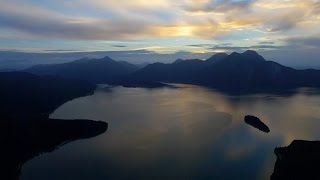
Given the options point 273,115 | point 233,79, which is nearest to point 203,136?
point 273,115

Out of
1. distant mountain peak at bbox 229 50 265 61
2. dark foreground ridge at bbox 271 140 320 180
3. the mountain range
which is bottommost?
the mountain range

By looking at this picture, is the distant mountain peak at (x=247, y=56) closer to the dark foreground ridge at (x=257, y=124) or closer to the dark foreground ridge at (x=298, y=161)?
the dark foreground ridge at (x=257, y=124)

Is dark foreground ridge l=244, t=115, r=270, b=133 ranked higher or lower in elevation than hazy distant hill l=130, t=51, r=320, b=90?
higher

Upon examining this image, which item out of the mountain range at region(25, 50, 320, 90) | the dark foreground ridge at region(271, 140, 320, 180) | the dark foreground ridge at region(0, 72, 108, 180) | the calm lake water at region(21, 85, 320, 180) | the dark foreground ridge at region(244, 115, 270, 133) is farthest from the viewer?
the mountain range at region(25, 50, 320, 90)

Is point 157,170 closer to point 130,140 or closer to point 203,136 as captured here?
point 130,140

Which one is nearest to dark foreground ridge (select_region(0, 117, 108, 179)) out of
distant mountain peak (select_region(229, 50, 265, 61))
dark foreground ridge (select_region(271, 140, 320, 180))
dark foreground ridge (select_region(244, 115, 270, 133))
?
dark foreground ridge (select_region(244, 115, 270, 133))

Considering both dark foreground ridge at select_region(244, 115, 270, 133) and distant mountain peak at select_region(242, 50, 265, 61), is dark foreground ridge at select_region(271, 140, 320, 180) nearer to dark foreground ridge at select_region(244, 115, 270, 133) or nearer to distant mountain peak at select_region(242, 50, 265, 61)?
dark foreground ridge at select_region(244, 115, 270, 133)

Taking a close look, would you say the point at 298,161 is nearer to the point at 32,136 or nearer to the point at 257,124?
the point at 257,124
